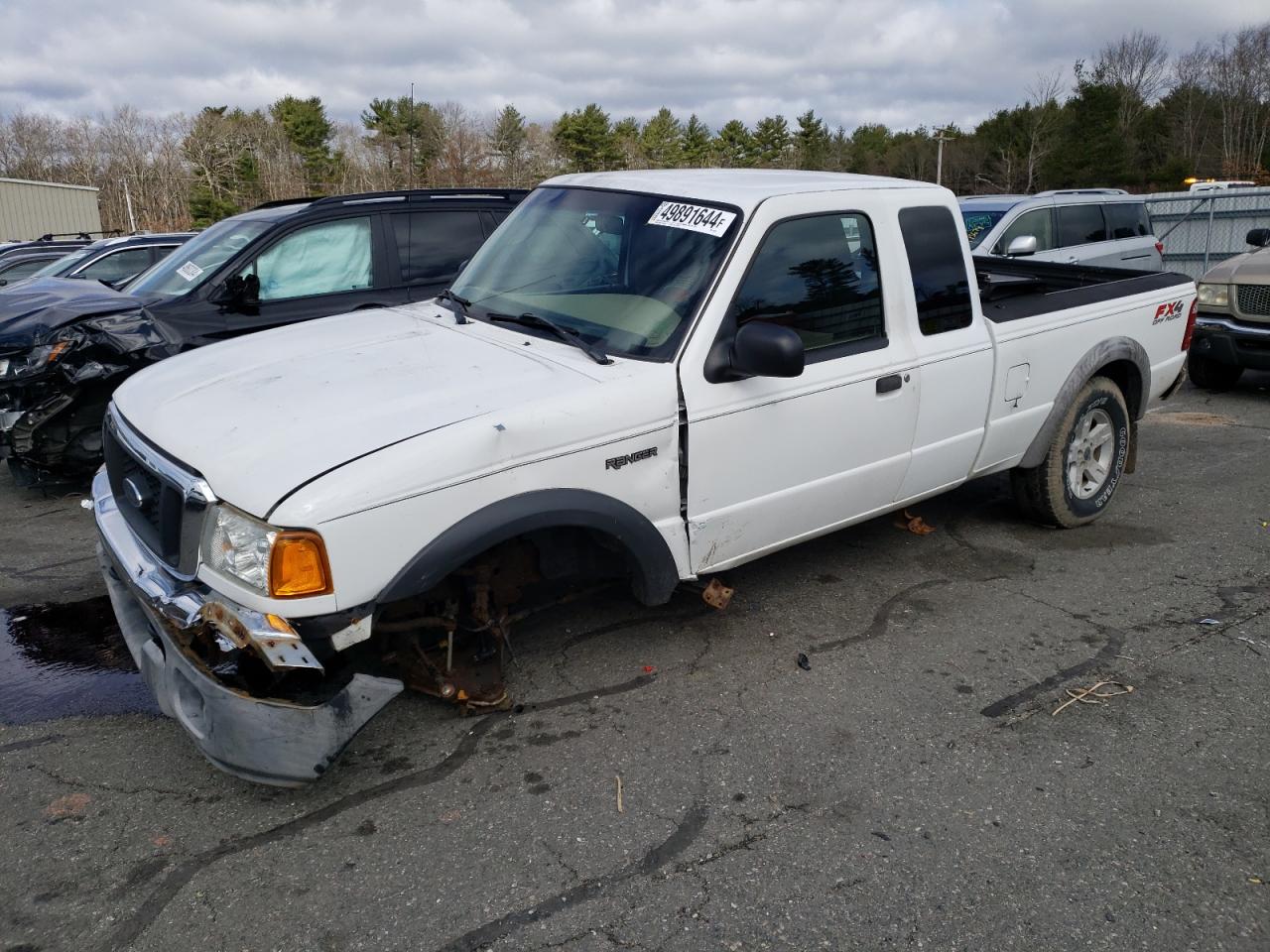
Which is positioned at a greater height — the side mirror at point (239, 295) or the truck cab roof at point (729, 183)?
the truck cab roof at point (729, 183)

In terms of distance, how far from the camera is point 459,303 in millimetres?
4297

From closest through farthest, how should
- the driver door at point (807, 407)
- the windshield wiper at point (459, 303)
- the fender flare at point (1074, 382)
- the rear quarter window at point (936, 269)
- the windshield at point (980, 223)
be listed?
the driver door at point (807, 407) < the windshield wiper at point (459, 303) < the rear quarter window at point (936, 269) < the fender flare at point (1074, 382) < the windshield at point (980, 223)

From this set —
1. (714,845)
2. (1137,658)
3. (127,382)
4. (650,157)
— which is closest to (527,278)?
(127,382)

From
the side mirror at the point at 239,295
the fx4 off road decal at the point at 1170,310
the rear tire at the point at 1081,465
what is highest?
the side mirror at the point at 239,295

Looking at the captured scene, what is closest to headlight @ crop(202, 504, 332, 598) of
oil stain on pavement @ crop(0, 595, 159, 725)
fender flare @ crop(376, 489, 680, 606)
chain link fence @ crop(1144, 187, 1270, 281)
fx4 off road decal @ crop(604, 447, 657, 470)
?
fender flare @ crop(376, 489, 680, 606)

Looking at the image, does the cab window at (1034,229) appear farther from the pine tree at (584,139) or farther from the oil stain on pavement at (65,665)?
the pine tree at (584,139)

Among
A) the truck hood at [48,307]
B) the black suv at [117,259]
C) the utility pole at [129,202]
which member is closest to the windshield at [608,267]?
the truck hood at [48,307]

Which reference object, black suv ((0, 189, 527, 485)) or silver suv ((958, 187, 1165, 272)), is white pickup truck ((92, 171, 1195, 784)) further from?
silver suv ((958, 187, 1165, 272))

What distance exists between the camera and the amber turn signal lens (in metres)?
2.72

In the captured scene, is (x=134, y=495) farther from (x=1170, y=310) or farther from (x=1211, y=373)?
(x=1211, y=373)

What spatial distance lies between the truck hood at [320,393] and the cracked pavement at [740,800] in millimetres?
1058

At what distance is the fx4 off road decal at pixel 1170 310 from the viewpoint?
5637 millimetres

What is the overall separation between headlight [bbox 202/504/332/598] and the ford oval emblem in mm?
605

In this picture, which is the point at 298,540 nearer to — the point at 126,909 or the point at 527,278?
the point at 126,909
